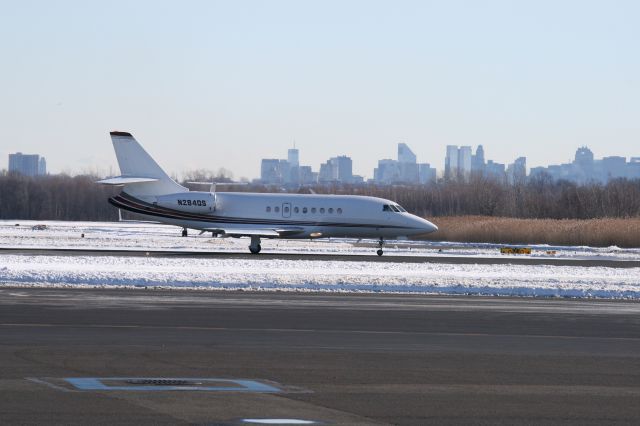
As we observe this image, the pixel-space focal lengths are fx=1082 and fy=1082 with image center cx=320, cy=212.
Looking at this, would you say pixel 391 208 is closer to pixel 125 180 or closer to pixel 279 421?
pixel 125 180

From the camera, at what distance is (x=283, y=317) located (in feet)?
66.2

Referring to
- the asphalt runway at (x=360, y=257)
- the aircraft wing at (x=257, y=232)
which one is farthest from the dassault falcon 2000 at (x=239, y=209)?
the asphalt runway at (x=360, y=257)

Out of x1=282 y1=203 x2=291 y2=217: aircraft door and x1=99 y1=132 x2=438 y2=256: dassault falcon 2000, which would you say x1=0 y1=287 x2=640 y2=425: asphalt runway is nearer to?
x1=99 y1=132 x2=438 y2=256: dassault falcon 2000

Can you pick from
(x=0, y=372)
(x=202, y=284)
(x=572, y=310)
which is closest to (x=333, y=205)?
(x=202, y=284)

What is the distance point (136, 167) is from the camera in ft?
157

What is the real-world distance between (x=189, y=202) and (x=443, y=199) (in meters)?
80.8

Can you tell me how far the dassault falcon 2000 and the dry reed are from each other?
1672 centimetres

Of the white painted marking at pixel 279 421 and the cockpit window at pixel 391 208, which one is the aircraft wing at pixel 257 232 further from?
the white painted marking at pixel 279 421

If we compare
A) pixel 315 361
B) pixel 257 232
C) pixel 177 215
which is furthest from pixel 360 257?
pixel 315 361

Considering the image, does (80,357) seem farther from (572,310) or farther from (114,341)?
(572,310)

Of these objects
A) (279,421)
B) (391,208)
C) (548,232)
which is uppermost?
(391,208)

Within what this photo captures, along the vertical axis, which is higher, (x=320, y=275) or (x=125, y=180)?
(x=125, y=180)

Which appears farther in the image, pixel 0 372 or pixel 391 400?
pixel 0 372

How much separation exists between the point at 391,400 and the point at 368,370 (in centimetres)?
220
